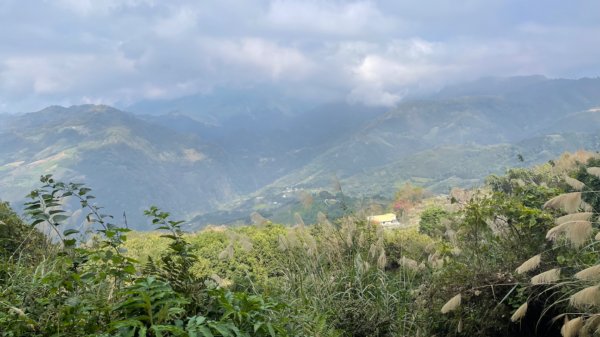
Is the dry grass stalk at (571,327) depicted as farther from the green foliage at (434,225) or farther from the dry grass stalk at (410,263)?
the green foliage at (434,225)

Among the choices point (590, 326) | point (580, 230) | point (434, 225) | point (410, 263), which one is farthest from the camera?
A: point (434, 225)

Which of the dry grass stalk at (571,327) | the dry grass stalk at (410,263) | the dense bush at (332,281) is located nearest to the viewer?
the dense bush at (332,281)

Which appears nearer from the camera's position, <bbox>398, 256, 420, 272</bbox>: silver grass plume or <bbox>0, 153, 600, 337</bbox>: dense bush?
<bbox>0, 153, 600, 337</bbox>: dense bush

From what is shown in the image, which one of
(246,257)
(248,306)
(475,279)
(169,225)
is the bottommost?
(246,257)

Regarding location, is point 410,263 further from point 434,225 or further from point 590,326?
point 434,225

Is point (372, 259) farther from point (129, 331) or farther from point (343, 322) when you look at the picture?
point (129, 331)

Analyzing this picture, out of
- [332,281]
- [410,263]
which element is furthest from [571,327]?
[332,281]

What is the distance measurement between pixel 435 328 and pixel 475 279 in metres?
0.69

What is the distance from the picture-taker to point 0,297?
295 centimetres

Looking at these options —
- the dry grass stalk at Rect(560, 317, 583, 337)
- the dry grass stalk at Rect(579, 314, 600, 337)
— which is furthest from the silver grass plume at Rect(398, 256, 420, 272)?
the dry grass stalk at Rect(560, 317, 583, 337)

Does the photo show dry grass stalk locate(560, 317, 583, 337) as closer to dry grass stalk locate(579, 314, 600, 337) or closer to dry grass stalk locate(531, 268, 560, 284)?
dry grass stalk locate(579, 314, 600, 337)

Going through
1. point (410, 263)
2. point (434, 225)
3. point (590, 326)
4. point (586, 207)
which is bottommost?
point (434, 225)

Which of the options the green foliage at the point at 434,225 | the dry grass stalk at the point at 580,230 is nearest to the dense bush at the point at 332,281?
the dry grass stalk at the point at 580,230

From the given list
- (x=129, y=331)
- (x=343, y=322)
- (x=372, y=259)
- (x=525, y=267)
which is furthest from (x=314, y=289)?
(x=129, y=331)
